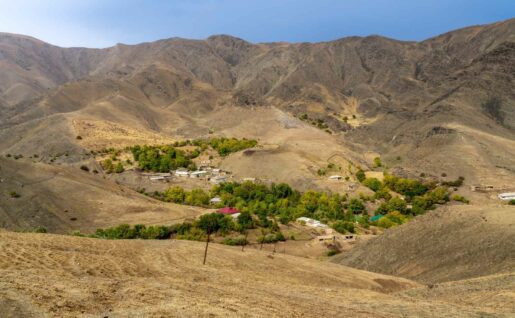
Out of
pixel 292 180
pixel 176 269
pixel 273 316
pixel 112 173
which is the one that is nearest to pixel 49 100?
pixel 112 173

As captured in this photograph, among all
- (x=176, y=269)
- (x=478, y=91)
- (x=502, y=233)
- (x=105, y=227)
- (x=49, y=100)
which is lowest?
(x=105, y=227)

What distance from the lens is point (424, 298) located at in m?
23.3

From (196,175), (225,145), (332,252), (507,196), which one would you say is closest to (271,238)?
(332,252)

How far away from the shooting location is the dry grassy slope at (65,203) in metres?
52.3

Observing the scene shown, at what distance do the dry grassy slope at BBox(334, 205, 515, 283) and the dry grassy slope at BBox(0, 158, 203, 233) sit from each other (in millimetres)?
26408

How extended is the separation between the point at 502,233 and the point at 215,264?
834 inches

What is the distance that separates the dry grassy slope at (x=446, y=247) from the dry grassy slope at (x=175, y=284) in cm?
443

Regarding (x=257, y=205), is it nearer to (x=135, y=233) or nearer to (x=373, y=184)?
(x=373, y=184)

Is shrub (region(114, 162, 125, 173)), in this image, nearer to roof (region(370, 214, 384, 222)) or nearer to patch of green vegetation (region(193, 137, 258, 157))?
patch of green vegetation (region(193, 137, 258, 157))

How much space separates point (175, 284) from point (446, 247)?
2459 cm

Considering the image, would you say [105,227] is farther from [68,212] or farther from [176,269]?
[176,269]

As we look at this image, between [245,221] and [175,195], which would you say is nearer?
[245,221]

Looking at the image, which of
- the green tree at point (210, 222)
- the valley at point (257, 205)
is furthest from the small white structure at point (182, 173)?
the green tree at point (210, 222)

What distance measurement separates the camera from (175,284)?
64.1ft
